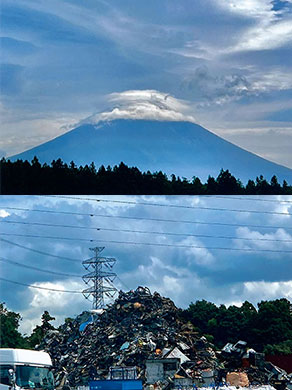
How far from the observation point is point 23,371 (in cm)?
1647

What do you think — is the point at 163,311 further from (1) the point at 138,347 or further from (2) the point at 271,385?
(2) the point at 271,385

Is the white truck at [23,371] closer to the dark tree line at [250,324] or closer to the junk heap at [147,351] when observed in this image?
the junk heap at [147,351]

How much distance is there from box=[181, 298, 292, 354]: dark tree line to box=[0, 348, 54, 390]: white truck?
27.5 meters

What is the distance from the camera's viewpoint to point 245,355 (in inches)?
1510

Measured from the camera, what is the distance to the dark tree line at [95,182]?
34.9m

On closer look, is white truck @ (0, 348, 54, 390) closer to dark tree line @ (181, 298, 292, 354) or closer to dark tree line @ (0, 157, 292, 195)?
dark tree line @ (0, 157, 292, 195)

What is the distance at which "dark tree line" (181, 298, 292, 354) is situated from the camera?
4491 cm

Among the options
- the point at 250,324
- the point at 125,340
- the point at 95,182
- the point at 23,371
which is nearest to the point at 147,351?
the point at 125,340

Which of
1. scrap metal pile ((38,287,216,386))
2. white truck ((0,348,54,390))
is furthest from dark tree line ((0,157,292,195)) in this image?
white truck ((0,348,54,390))

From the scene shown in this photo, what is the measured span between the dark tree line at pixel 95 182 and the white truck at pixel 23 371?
58.2ft

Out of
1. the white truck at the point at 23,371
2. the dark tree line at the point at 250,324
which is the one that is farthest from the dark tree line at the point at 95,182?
the white truck at the point at 23,371

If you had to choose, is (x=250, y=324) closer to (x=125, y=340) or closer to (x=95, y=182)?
(x=125, y=340)

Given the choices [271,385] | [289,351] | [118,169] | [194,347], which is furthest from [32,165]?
[289,351]

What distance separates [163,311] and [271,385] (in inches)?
300
